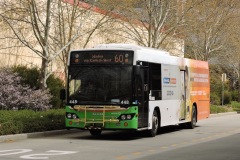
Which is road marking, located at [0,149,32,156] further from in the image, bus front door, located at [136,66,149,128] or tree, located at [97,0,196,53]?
tree, located at [97,0,196,53]

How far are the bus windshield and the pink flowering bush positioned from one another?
5.37m

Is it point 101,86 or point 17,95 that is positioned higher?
point 101,86

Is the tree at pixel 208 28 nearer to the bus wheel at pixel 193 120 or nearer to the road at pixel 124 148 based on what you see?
the bus wheel at pixel 193 120

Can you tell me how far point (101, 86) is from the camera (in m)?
19.3

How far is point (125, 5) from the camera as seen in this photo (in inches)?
1257

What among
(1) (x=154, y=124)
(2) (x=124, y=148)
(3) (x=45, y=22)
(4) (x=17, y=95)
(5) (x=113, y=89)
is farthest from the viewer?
(3) (x=45, y=22)

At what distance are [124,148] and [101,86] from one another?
3.26 metres

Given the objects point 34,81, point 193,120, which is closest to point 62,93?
point 34,81

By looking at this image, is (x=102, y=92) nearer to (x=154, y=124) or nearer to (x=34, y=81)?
(x=154, y=124)

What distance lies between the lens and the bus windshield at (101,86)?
1919 cm

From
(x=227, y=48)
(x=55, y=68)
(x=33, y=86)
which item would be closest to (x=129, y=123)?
(x=33, y=86)

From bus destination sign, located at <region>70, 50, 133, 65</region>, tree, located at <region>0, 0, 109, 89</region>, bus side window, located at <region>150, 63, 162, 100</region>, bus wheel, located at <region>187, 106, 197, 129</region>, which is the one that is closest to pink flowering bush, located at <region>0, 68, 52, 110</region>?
tree, located at <region>0, 0, 109, 89</region>

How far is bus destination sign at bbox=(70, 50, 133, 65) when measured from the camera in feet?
63.8

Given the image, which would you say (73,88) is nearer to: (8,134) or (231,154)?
(8,134)
